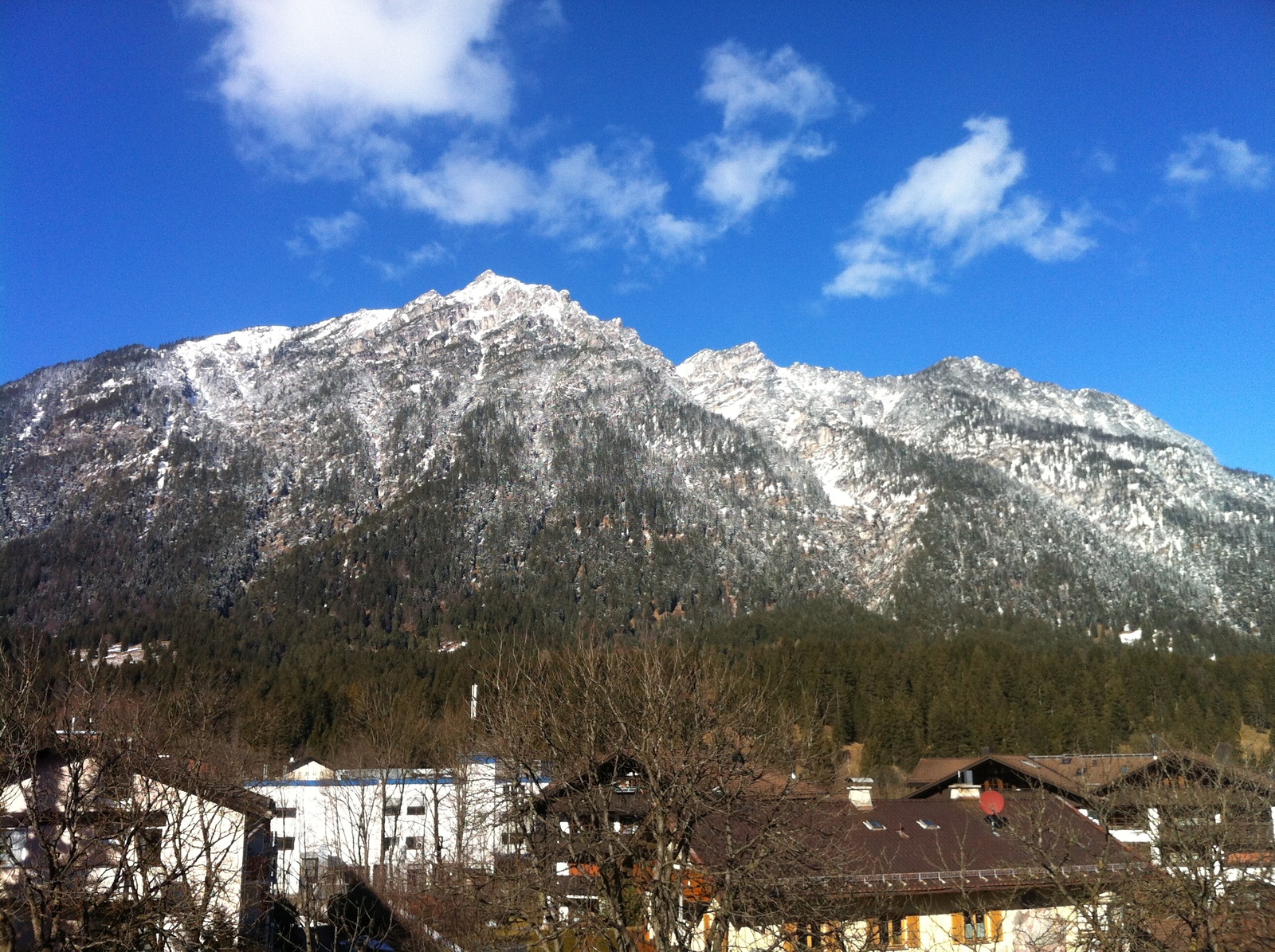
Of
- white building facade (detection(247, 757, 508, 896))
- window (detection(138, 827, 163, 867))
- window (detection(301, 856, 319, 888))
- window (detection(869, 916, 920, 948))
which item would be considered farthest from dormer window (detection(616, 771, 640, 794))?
white building facade (detection(247, 757, 508, 896))

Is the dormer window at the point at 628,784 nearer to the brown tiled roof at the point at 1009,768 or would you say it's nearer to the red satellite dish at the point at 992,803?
the red satellite dish at the point at 992,803

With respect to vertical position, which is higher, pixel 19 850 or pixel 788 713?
pixel 788 713

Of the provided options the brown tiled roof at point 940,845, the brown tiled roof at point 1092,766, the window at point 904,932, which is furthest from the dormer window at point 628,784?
the brown tiled roof at point 1092,766

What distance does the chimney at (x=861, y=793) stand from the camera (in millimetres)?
36531

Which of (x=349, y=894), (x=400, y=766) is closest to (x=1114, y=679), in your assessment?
(x=400, y=766)

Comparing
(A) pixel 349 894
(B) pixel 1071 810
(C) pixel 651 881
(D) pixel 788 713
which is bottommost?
(A) pixel 349 894

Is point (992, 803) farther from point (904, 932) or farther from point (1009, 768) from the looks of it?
point (1009, 768)

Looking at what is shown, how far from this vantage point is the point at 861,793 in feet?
122

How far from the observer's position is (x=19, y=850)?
28.9 m

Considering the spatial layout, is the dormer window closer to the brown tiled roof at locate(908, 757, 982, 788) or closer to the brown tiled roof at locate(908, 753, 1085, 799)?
the brown tiled roof at locate(908, 753, 1085, 799)

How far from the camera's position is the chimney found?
3653 cm

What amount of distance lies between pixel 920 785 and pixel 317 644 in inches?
5366

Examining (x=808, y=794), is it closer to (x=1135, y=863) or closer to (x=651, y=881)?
(x=651, y=881)

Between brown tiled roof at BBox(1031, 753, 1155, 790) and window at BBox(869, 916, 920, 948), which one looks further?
brown tiled roof at BBox(1031, 753, 1155, 790)
